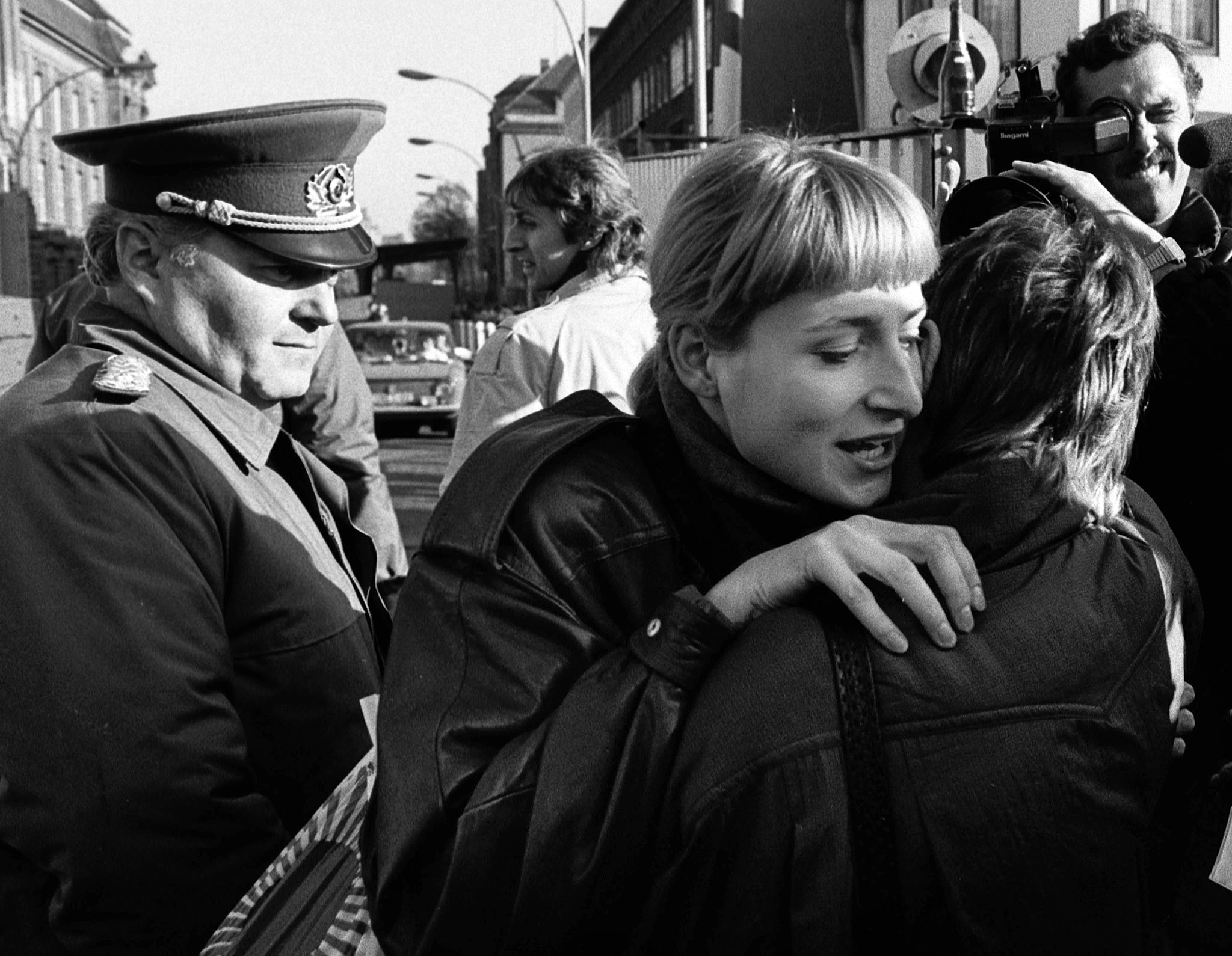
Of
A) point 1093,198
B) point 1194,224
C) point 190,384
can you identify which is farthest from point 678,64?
point 190,384

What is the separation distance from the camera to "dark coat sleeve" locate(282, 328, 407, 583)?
4570mm

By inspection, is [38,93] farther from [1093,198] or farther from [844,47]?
[1093,198]

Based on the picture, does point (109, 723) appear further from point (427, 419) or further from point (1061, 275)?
point (427, 419)

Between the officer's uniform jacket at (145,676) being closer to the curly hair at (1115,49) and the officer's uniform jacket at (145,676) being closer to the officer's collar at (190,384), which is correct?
the officer's collar at (190,384)

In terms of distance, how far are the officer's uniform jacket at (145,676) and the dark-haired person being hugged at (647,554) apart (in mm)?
558

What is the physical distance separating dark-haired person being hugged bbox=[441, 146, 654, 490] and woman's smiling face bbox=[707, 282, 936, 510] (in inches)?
107

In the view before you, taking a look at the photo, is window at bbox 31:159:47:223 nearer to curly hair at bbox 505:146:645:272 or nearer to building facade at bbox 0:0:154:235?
building facade at bbox 0:0:154:235

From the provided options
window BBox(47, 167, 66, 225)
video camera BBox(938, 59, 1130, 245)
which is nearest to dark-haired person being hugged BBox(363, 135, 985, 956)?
video camera BBox(938, 59, 1130, 245)

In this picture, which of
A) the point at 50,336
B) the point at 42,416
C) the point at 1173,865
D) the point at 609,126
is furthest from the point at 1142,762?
the point at 609,126

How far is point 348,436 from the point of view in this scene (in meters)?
4.70

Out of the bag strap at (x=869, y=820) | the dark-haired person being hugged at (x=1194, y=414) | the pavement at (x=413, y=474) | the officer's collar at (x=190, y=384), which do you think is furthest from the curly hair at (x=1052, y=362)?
the pavement at (x=413, y=474)

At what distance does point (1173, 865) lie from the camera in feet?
5.28

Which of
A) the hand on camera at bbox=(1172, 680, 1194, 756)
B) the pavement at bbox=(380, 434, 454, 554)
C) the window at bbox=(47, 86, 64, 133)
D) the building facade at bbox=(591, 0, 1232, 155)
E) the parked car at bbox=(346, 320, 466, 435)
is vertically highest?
the window at bbox=(47, 86, 64, 133)

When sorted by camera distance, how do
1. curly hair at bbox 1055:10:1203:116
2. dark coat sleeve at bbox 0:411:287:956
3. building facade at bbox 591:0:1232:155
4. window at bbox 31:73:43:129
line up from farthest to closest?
window at bbox 31:73:43:129, building facade at bbox 591:0:1232:155, curly hair at bbox 1055:10:1203:116, dark coat sleeve at bbox 0:411:287:956
